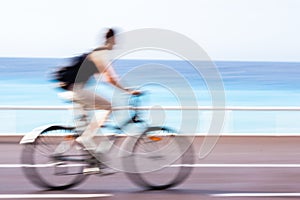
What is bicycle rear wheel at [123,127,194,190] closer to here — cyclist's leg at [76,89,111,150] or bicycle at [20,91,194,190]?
bicycle at [20,91,194,190]

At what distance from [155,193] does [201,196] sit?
526 mm

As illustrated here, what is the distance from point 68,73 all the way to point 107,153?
1.04 m

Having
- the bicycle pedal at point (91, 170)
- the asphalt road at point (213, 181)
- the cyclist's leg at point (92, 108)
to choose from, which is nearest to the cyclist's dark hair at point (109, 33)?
the cyclist's leg at point (92, 108)

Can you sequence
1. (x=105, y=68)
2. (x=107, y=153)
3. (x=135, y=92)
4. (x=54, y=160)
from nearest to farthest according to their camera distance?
1. (x=105, y=68)
2. (x=135, y=92)
3. (x=107, y=153)
4. (x=54, y=160)

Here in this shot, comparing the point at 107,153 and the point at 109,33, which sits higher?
the point at 109,33

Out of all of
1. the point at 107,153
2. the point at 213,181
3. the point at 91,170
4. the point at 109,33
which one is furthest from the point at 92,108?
the point at 213,181

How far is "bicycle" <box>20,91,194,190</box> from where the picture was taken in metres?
8.07

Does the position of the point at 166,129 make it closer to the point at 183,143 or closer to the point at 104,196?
the point at 183,143

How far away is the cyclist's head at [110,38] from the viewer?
7.72 meters

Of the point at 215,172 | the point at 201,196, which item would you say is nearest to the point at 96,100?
the point at 201,196

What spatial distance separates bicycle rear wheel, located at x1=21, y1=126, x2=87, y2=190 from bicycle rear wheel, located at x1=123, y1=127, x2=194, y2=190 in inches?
23.5

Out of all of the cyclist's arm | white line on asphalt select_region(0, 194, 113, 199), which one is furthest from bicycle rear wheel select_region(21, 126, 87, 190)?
the cyclist's arm

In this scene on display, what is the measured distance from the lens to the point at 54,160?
820 cm

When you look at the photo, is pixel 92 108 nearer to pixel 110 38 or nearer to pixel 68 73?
pixel 68 73
